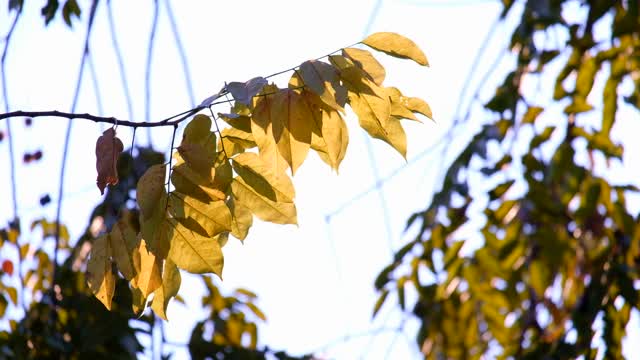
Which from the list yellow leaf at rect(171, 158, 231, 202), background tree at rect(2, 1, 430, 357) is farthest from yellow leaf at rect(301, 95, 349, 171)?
yellow leaf at rect(171, 158, 231, 202)

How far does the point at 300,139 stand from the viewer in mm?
954

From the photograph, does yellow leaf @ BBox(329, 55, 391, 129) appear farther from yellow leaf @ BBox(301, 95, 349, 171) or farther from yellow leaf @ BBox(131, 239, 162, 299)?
yellow leaf @ BBox(131, 239, 162, 299)

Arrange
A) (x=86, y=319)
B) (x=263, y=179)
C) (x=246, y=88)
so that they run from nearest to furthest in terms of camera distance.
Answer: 1. (x=246, y=88)
2. (x=263, y=179)
3. (x=86, y=319)

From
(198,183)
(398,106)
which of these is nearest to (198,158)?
(198,183)

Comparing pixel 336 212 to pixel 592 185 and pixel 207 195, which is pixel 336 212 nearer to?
pixel 592 185

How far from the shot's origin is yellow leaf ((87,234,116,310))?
1.04 metres

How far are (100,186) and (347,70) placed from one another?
0.27 meters

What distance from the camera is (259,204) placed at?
104 centimetres

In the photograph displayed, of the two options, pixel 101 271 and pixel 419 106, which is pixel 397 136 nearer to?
pixel 419 106

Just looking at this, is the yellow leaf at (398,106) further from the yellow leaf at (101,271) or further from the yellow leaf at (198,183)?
the yellow leaf at (101,271)

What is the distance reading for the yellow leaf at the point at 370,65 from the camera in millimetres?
964

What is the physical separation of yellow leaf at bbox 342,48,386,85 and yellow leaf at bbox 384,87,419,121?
5cm

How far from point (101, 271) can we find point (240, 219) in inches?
6.4

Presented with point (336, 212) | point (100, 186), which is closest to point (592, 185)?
point (336, 212)
